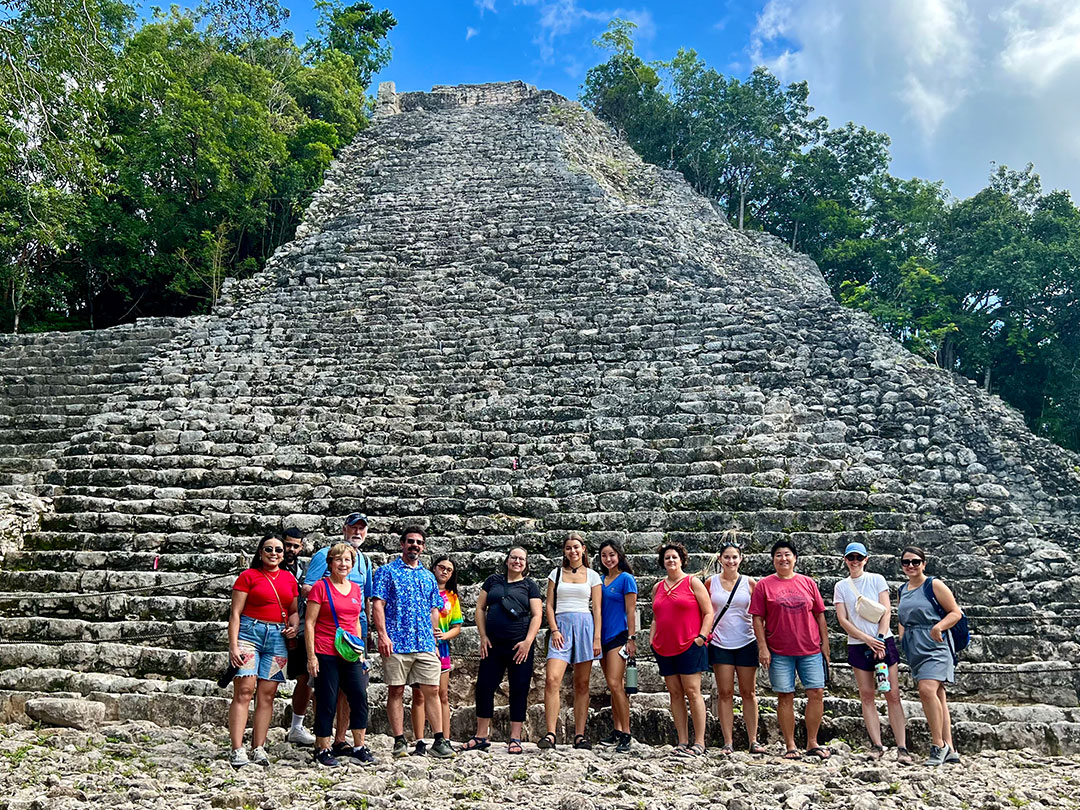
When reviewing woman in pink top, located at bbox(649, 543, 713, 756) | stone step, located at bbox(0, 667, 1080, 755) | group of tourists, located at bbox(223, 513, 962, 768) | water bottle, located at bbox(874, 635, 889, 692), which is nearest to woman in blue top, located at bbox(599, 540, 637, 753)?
group of tourists, located at bbox(223, 513, 962, 768)

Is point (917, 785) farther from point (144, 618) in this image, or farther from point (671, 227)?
point (671, 227)

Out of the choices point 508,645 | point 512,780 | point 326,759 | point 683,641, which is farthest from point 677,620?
point 326,759

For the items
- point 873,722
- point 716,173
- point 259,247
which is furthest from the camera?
point 716,173

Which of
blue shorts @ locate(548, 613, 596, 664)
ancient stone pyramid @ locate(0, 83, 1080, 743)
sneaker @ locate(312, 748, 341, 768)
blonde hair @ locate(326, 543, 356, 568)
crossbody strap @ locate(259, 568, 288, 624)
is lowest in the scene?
sneaker @ locate(312, 748, 341, 768)

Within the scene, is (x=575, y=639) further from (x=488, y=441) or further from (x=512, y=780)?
(x=488, y=441)

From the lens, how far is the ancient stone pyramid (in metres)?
5.47

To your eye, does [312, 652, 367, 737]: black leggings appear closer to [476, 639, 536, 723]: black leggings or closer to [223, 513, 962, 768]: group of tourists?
[223, 513, 962, 768]: group of tourists

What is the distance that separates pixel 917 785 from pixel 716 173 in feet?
80.8

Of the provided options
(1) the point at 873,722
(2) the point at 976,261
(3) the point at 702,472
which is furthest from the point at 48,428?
(2) the point at 976,261

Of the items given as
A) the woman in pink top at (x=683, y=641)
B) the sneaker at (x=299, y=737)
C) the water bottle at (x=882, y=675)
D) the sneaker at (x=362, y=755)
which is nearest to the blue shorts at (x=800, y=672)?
the water bottle at (x=882, y=675)

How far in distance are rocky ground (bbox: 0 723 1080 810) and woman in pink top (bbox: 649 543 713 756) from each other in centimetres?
22

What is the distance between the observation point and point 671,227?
1280 cm

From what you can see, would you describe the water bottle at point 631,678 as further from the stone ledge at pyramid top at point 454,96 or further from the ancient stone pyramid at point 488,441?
the stone ledge at pyramid top at point 454,96

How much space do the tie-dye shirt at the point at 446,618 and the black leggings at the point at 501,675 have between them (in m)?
0.23
